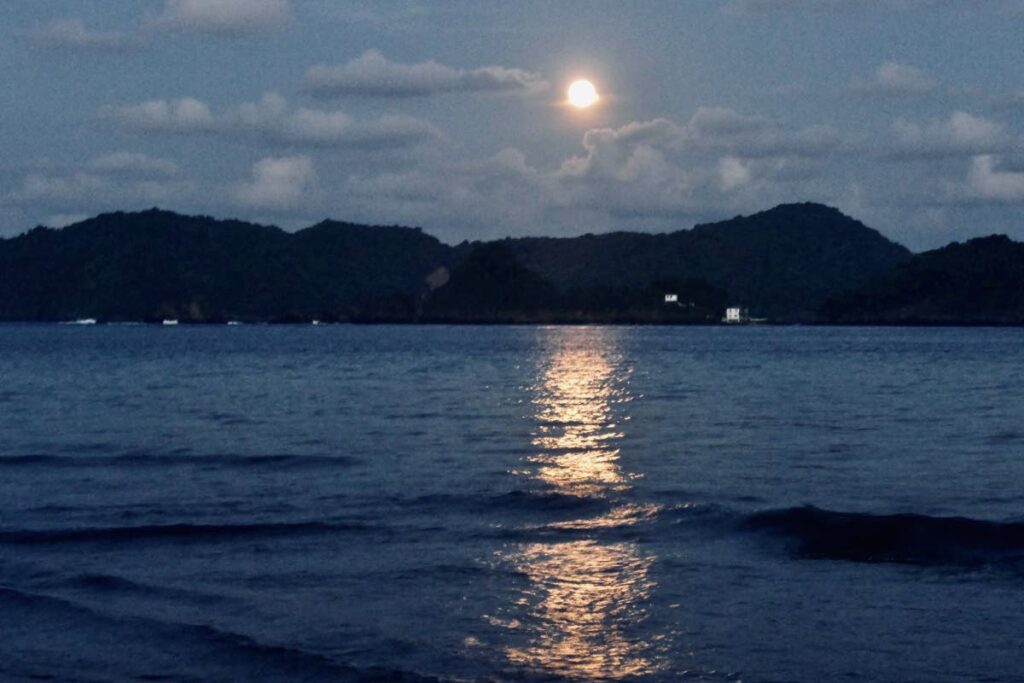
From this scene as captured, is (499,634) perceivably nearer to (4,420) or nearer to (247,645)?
(247,645)

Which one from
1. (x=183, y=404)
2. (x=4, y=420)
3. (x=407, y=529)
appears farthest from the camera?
(x=183, y=404)

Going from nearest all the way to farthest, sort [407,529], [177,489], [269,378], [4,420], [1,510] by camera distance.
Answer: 1. [407,529]
2. [1,510]
3. [177,489]
4. [4,420]
5. [269,378]

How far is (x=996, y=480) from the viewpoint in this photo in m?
28.4

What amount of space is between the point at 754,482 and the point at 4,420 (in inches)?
1251

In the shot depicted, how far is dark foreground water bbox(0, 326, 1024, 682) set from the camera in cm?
1468

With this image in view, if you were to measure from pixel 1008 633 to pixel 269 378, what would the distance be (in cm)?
6467

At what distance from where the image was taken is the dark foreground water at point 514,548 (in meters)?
14.7

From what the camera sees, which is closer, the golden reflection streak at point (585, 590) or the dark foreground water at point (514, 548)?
the golden reflection streak at point (585, 590)

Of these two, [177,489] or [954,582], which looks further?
[177,489]

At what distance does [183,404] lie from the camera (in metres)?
54.8

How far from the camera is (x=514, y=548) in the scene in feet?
68.4

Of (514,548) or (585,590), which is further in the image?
(514,548)

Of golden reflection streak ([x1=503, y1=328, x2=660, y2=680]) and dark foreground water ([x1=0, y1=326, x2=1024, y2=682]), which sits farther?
dark foreground water ([x1=0, y1=326, x2=1024, y2=682])

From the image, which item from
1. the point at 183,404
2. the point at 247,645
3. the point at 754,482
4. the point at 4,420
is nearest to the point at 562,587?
the point at 247,645
